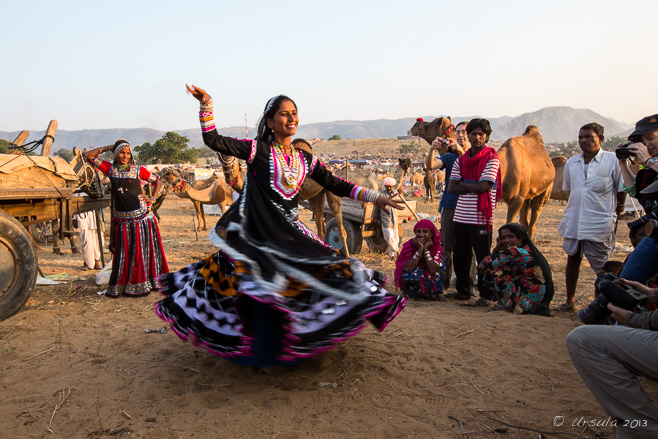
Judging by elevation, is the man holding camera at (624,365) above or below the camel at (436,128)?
below

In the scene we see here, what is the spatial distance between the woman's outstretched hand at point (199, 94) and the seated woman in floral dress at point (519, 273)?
3559 mm

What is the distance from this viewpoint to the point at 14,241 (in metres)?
5.25

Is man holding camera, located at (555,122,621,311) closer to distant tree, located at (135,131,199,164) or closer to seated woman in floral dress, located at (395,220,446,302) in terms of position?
seated woman in floral dress, located at (395,220,446,302)

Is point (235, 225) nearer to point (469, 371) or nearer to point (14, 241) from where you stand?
point (469, 371)

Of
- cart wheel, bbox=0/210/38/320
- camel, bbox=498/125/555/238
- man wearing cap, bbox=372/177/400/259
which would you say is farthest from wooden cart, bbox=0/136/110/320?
camel, bbox=498/125/555/238

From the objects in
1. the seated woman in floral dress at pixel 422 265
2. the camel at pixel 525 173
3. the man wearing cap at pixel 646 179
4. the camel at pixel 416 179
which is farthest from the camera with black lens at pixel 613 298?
the camel at pixel 416 179

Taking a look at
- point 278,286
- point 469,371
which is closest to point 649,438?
point 469,371

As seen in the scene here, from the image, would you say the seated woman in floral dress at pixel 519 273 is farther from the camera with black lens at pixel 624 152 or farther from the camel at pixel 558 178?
the camel at pixel 558 178

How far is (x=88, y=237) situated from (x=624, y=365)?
348 inches

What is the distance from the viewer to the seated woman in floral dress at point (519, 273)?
17.2 feet

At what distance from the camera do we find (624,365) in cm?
241

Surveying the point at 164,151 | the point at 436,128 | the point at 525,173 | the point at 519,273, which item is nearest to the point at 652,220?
the point at 519,273

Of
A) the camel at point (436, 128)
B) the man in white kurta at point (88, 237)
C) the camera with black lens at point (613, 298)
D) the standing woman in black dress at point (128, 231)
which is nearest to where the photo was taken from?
the camera with black lens at point (613, 298)

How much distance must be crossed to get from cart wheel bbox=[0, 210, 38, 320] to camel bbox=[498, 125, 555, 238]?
7090mm
